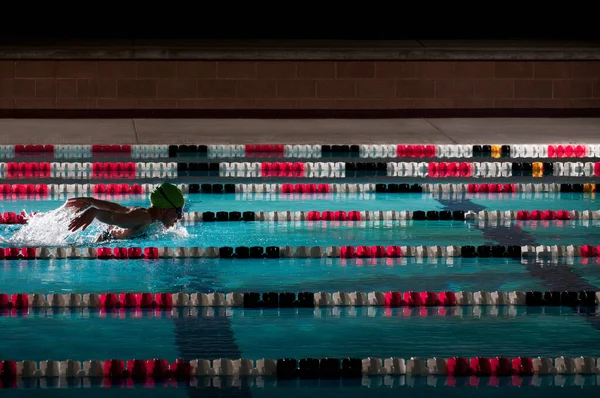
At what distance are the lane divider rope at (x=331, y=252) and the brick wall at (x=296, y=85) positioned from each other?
6150mm

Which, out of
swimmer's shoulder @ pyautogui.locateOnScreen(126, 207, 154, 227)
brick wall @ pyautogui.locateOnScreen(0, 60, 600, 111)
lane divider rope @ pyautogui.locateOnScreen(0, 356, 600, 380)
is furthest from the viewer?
brick wall @ pyautogui.locateOnScreen(0, 60, 600, 111)

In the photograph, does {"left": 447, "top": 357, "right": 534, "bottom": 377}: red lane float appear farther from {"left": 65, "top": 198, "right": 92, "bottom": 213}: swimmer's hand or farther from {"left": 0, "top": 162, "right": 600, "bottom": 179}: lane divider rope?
{"left": 0, "top": 162, "right": 600, "bottom": 179}: lane divider rope

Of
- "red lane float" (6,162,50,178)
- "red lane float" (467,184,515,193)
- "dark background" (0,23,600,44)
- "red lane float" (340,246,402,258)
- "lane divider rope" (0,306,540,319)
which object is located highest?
"dark background" (0,23,600,44)

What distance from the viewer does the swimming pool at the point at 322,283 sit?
512 centimetres

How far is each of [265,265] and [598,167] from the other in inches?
188

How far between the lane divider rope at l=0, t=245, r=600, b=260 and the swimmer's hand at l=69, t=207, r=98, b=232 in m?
0.24

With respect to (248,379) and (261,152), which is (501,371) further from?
(261,152)

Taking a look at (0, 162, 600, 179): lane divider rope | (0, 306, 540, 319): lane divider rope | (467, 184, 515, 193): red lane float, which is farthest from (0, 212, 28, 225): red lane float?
(467, 184, 515, 193): red lane float

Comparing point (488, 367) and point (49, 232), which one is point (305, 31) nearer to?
point (49, 232)

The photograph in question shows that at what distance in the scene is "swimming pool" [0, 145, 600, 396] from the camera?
5125mm

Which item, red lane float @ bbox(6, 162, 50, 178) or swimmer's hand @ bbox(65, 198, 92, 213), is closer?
swimmer's hand @ bbox(65, 198, 92, 213)

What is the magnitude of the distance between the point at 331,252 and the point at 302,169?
11.1 feet

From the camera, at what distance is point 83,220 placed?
743 cm

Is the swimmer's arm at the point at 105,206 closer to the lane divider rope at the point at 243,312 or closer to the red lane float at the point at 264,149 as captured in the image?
the lane divider rope at the point at 243,312
